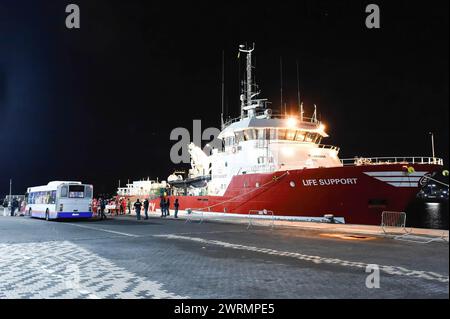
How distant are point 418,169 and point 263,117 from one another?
10974 mm

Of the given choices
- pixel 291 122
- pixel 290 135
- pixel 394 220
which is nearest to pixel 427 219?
pixel 290 135

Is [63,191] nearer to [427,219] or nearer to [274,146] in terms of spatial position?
[274,146]

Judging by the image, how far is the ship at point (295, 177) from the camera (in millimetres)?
18562

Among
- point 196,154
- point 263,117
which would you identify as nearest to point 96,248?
point 263,117

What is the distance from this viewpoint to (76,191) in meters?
24.9

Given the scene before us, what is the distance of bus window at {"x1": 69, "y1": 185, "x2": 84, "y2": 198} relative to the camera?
969 inches

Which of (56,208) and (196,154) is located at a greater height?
(196,154)

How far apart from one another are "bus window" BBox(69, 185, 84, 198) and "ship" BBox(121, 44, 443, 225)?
28.6 ft

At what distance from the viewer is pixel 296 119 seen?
2631 centimetres

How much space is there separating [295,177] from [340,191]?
8.66 feet

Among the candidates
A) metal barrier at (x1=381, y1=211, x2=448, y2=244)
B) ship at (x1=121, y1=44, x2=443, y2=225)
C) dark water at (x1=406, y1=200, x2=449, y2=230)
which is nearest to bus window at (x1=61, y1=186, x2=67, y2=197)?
ship at (x1=121, y1=44, x2=443, y2=225)

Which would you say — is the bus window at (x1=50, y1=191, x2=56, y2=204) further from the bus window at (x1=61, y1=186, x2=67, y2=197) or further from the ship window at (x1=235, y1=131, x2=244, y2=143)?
the ship window at (x1=235, y1=131, x2=244, y2=143)
